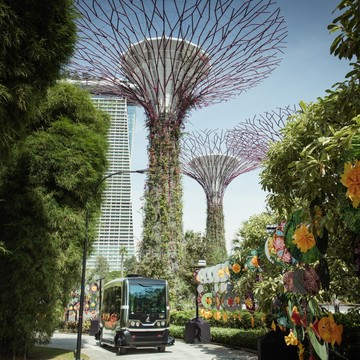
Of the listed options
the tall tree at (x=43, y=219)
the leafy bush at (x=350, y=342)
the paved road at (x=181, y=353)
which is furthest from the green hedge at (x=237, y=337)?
the tall tree at (x=43, y=219)

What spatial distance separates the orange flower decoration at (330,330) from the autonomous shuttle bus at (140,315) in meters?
9.41

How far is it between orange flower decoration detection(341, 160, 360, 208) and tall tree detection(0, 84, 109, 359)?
26.6ft

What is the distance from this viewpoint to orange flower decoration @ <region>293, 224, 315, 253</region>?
4.99m

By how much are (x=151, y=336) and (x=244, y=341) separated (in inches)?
133

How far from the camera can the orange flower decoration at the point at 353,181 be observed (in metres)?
3.50

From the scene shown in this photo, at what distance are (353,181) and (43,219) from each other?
914cm

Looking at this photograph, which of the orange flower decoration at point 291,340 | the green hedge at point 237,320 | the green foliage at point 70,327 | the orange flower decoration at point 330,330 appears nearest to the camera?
the orange flower decoration at point 330,330

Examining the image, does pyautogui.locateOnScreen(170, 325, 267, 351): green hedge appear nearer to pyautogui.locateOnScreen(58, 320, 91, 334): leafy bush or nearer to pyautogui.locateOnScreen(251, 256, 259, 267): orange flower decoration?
pyautogui.locateOnScreen(251, 256, 259, 267): orange flower decoration

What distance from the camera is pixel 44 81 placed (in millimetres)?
7219

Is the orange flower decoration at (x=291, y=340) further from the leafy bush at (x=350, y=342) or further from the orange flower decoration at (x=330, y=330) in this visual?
the orange flower decoration at (x=330, y=330)

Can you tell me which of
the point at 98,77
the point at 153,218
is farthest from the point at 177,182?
the point at 98,77

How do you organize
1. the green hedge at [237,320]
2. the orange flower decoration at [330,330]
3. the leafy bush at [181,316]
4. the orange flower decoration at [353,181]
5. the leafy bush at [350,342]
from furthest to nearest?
the leafy bush at [181,316], the green hedge at [237,320], the leafy bush at [350,342], the orange flower decoration at [330,330], the orange flower decoration at [353,181]

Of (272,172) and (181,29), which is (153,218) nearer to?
(181,29)

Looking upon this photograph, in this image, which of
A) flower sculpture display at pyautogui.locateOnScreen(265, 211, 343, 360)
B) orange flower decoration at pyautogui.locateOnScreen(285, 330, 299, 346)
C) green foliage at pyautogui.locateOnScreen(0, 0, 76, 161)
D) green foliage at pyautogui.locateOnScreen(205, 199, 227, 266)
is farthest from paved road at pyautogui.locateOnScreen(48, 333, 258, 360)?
green foliage at pyautogui.locateOnScreen(205, 199, 227, 266)
